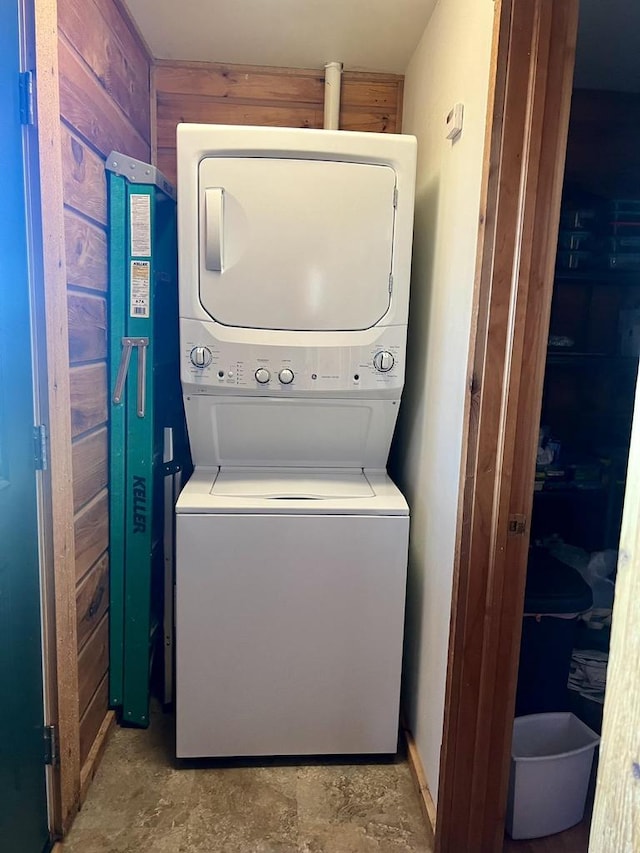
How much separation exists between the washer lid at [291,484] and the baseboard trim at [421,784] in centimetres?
79

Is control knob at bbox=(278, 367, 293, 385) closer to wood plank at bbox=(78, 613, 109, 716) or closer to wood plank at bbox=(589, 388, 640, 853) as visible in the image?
wood plank at bbox=(78, 613, 109, 716)

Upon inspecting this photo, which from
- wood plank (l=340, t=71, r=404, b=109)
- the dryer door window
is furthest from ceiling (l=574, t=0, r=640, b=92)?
the dryer door window

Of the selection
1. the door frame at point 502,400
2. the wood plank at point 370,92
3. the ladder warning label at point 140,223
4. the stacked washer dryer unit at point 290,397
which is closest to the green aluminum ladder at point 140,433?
the ladder warning label at point 140,223

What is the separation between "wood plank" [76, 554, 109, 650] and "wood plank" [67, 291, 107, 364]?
0.62m

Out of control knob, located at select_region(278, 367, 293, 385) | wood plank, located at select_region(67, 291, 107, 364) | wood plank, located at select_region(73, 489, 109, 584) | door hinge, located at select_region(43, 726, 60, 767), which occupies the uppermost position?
wood plank, located at select_region(67, 291, 107, 364)

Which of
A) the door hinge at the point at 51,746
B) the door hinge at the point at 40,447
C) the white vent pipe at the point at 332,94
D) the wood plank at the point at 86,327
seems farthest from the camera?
the white vent pipe at the point at 332,94

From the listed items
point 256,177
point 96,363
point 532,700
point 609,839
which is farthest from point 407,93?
point 609,839

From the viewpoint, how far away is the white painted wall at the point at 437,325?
1.39m

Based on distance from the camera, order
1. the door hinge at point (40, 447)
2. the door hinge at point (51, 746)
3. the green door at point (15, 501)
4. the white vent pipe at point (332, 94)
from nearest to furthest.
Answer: the green door at point (15, 501) < the door hinge at point (40, 447) < the door hinge at point (51, 746) < the white vent pipe at point (332, 94)

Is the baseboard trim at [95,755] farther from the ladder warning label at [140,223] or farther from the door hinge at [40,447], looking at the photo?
the ladder warning label at [140,223]

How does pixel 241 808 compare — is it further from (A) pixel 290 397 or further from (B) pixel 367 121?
(B) pixel 367 121

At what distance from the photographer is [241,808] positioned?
64.0 inches

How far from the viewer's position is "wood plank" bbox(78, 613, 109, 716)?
163 centimetres

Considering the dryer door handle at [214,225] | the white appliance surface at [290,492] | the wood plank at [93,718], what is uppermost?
the dryer door handle at [214,225]
